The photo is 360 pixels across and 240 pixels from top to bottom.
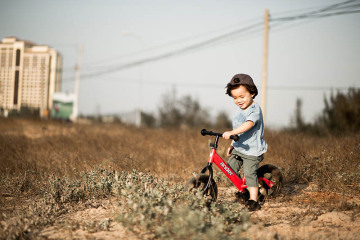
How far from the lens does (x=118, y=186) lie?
3920mm

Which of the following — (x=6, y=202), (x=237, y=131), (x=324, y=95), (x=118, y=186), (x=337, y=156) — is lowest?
(x=6, y=202)

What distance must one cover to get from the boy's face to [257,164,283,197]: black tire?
3.10 feet

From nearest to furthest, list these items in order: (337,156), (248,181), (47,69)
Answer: (248,181), (337,156), (47,69)

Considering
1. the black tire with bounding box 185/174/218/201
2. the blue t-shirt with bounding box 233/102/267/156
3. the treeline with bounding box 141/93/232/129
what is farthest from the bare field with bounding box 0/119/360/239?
the treeline with bounding box 141/93/232/129

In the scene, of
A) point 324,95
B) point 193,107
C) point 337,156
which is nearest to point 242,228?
point 337,156

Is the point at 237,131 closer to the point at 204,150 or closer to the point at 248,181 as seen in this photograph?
the point at 248,181

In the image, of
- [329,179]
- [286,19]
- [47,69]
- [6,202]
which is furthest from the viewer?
[47,69]

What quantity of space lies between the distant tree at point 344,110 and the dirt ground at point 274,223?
13.6 metres

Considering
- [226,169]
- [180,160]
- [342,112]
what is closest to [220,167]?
[226,169]

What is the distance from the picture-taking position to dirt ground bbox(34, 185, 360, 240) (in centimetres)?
303

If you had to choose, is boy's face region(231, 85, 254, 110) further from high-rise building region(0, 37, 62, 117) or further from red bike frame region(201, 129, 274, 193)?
high-rise building region(0, 37, 62, 117)

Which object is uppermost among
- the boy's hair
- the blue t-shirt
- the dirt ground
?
the boy's hair

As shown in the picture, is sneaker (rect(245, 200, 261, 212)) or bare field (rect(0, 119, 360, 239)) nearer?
bare field (rect(0, 119, 360, 239))

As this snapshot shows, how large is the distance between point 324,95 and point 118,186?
55.4ft
